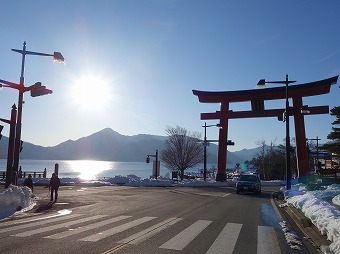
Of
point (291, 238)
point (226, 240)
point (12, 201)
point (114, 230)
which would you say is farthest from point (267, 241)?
point (12, 201)

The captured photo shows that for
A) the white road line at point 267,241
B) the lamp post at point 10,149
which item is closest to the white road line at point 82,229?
the white road line at point 267,241

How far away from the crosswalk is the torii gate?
26.8 meters

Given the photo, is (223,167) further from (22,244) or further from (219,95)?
Answer: (22,244)

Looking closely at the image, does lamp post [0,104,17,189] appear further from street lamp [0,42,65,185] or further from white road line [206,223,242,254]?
white road line [206,223,242,254]

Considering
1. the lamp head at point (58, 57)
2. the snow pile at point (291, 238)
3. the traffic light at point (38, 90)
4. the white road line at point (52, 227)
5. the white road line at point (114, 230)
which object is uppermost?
the lamp head at point (58, 57)

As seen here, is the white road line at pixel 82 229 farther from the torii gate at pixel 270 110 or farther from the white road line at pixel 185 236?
the torii gate at pixel 270 110

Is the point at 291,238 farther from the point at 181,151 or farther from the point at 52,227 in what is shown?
the point at 181,151

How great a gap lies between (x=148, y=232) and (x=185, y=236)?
45.1 inches

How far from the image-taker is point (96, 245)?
854 cm

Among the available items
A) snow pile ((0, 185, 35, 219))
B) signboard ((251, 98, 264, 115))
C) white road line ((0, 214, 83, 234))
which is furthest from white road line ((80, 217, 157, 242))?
signboard ((251, 98, 264, 115))

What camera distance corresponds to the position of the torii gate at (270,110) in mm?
39031

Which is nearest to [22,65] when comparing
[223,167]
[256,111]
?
[256,111]

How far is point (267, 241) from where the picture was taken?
31.5 feet

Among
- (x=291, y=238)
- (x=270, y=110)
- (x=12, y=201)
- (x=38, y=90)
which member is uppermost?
(x=270, y=110)
